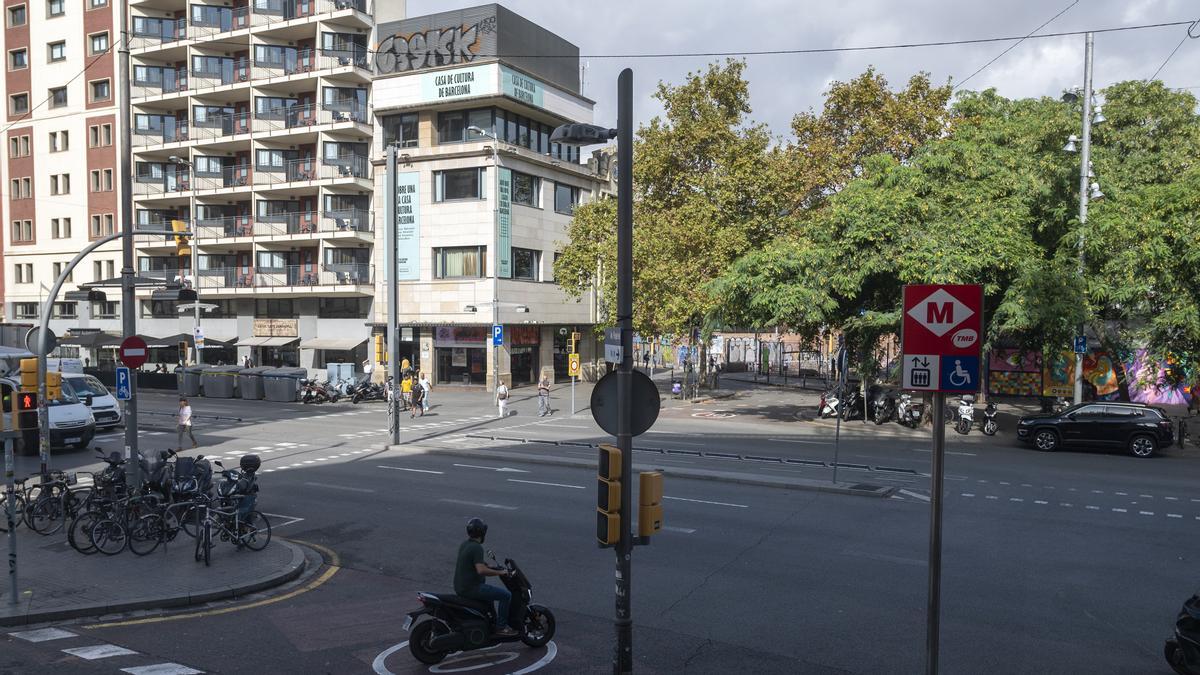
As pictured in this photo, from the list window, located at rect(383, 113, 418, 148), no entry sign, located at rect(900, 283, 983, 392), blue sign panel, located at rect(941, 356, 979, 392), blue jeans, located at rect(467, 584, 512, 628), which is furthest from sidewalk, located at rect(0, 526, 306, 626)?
window, located at rect(383, 113, 418, 148)

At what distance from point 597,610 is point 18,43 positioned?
2521 inches

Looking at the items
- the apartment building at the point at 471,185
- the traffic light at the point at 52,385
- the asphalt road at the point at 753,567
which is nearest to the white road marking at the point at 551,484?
the asphalt road at the point at 753,567

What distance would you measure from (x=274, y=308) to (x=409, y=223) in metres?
11.9

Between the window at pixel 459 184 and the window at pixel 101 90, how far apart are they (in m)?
25.2

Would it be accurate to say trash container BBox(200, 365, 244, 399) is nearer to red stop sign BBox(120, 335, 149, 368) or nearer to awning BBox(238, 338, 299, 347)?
awning BBox(238, 338, 299, 347)

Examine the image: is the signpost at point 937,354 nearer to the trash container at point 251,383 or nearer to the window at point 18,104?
the trash container at point 251,383

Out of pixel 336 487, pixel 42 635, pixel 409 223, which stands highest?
pixel 409 223

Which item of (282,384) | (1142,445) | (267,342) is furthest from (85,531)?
(267,342)

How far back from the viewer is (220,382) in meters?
41.1

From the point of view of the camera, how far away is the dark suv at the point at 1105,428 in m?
22.6

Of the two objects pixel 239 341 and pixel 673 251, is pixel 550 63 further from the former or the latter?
pixel 239 341

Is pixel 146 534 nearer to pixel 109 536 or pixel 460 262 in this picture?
pixel 109 536

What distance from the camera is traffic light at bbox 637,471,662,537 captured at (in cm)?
722

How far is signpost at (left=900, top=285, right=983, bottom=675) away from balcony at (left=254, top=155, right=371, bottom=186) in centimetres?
4371
